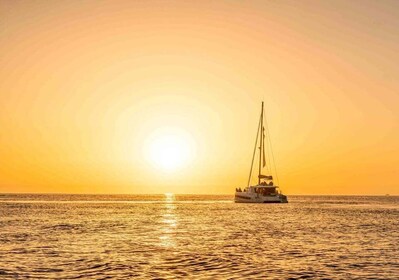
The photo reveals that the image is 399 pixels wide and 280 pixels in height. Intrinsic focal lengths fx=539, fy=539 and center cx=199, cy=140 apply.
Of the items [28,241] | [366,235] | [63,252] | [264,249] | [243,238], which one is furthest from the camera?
[366,235]

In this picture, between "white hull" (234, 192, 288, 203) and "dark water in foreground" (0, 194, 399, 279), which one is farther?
"white hull" (234, 192, 288, 203)

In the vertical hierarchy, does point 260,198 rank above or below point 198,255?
above

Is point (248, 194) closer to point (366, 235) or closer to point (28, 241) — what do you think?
point (366, 235)

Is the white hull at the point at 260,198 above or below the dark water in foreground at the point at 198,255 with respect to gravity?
above

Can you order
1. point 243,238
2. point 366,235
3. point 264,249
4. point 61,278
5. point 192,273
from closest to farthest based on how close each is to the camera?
point 61,278
point 192,273
point 264,249
point 243,238
point 366,235

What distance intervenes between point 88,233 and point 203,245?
16808 millimetres

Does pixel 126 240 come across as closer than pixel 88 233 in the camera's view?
Yes

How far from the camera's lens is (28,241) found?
48375 millimetres

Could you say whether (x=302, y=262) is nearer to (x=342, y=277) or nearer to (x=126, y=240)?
(x=342, y=277)

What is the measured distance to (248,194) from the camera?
150 meters

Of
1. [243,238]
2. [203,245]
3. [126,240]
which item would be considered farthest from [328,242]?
[126,240]

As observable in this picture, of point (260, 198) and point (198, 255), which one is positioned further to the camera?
point (260, 198)

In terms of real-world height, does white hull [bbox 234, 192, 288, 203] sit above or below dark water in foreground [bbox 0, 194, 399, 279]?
above

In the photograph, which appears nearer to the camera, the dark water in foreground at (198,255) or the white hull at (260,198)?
the dark water in foreground at (198,255)
